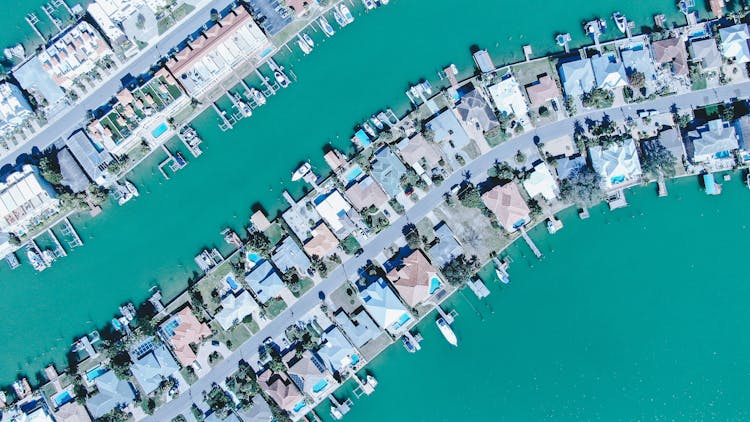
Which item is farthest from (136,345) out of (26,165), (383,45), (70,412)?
(383,45)

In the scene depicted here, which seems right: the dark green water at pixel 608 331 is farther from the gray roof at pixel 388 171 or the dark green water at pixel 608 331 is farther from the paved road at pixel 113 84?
the paved road at pixel 113 84

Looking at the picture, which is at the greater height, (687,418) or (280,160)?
(280,160)

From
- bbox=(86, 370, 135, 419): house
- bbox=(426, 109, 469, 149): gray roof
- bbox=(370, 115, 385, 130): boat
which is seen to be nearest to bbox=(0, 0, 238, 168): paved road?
bbox=(370, 115, 385, 130): boat

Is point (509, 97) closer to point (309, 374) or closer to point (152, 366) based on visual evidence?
point (309, 374)

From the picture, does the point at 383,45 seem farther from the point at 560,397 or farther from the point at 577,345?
the point at 560,397

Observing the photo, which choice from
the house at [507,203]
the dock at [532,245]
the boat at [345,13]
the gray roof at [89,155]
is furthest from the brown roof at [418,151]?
the gray roof at [89,155]
